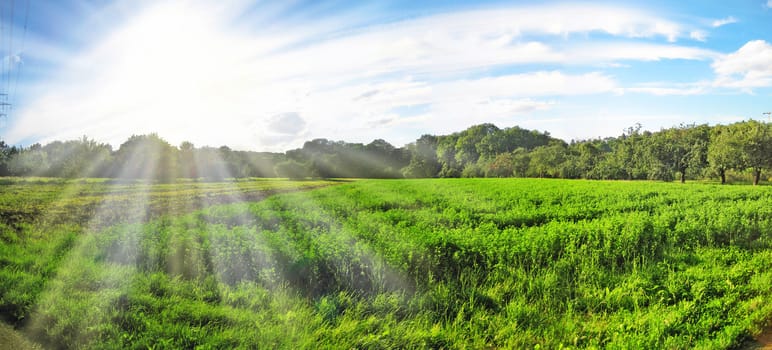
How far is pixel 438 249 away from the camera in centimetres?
824

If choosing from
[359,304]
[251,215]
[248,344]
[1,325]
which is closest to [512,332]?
[359,304]

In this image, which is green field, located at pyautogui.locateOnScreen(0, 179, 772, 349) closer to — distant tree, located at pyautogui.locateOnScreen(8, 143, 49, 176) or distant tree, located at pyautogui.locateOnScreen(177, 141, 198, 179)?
distant tree, located at pyautogui.locateOnScreen(8, 143, 49, 176)

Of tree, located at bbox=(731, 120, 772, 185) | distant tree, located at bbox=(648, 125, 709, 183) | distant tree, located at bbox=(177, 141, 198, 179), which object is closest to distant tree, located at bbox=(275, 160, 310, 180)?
distant tree, located at bbox=(177, 141, 198, 179)

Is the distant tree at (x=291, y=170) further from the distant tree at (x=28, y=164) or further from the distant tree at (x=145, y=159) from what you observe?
the distant tree at (x=28, y=164)

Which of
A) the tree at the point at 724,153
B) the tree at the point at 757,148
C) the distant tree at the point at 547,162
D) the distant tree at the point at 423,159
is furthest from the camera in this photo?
the distant tree at the point at 423,159

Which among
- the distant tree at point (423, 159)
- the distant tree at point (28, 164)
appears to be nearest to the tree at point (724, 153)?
the distant tree at point (423, 159)

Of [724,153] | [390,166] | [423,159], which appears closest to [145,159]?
[724,153]

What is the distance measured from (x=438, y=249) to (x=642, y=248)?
19.5 ft

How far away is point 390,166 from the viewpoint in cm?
12388

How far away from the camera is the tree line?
4122 cm

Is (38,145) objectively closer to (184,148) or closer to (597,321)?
(184,148)

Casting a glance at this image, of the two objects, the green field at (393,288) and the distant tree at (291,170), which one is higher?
the distant tree at (291,170)

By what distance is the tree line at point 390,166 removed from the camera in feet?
135

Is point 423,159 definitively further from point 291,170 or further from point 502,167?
point 291,170
